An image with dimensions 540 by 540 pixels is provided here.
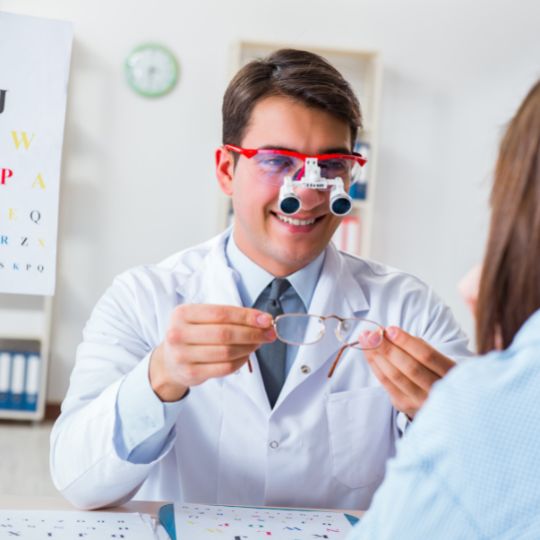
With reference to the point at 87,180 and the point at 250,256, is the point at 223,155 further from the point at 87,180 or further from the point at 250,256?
the point at 87,180

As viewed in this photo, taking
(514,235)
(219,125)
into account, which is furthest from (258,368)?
(219,125)

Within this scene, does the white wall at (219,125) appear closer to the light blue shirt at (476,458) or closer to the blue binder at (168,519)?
the blue binder at (168,519)

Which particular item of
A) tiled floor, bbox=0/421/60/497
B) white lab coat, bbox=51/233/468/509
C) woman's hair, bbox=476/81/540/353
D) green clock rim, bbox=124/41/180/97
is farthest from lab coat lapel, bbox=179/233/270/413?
green clock rim, bbox=124/41/180/97

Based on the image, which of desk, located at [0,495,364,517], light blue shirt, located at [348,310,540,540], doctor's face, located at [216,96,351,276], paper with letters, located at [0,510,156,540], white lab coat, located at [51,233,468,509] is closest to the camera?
light blue shirt, located at [348,310,540,540]

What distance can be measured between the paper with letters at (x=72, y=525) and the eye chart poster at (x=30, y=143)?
368 mm

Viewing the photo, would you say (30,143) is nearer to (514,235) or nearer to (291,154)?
(291,154)

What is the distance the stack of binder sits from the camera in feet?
13.6

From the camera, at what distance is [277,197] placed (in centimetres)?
165

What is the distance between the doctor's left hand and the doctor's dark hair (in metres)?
0.59

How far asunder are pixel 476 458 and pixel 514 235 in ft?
0.80

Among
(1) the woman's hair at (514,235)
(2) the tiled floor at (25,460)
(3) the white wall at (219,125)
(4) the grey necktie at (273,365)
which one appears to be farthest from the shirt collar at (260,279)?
(3) the white wall at (219,125)

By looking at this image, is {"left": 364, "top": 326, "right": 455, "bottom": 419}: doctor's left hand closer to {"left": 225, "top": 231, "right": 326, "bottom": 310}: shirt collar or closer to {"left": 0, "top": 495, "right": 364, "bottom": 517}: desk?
{"left": 0, "top": 495, "right": 364, "bottom": 517}: desk

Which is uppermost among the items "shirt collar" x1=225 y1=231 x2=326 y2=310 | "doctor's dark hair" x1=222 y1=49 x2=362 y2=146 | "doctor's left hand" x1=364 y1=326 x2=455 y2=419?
"doctor's dark hair" x1=222 y1=49 x2=362 y2=146

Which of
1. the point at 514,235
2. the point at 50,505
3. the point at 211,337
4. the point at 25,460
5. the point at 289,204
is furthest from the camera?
the point at 25,460
